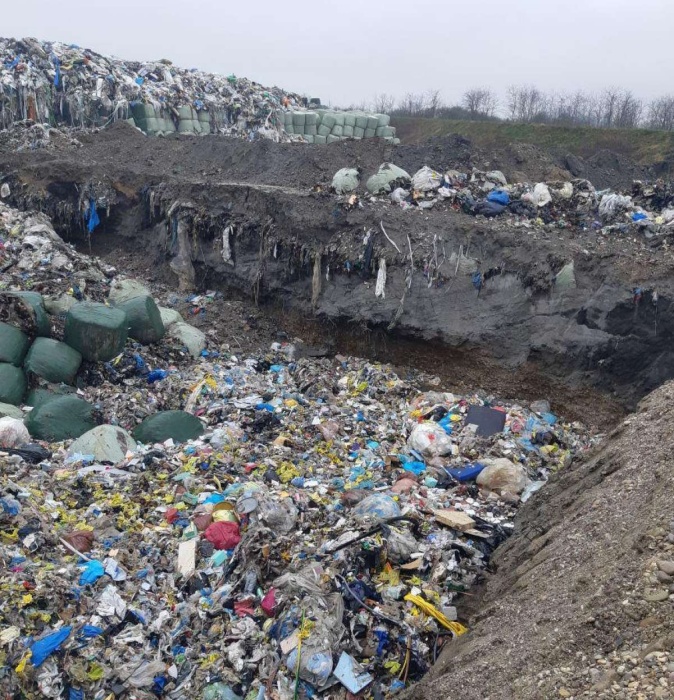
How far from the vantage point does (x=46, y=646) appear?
3.72 m

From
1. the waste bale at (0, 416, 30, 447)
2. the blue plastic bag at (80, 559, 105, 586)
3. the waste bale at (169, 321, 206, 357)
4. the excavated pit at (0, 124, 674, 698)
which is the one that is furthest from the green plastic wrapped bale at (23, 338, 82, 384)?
the blue plastic bag at (80, 559, 105, 586)

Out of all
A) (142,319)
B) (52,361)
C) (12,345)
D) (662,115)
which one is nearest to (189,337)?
(142,319)

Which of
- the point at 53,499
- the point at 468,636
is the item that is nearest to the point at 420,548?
the point at 468,636

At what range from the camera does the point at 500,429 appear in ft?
21.9

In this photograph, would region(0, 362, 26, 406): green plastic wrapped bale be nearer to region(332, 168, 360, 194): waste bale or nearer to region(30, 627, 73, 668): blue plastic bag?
region(30, 627, 73, 668): blue plastic bag

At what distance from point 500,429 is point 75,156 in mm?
11036

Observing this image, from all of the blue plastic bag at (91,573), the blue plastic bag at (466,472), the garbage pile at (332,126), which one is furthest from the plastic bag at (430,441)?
the garbage pile at (332,126)

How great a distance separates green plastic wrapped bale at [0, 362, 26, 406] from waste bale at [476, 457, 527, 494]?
16.5ft

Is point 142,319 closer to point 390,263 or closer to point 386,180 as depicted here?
point 390,263

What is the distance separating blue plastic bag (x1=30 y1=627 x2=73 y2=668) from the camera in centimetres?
368

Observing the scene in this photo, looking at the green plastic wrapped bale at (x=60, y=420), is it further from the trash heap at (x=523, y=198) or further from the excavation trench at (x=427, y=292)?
the trash heap at (x=523, y=198)

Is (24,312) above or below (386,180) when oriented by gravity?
below

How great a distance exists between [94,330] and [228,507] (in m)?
3.42

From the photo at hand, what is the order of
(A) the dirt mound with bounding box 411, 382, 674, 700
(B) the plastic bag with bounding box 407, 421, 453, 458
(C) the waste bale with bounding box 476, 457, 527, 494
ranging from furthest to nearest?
(B) the plastic bag with bounding box 407, 421, 453, 458 < (C) the waste bale with bounding box 476, 457, 527, 494 < (A) the dirt mound with bounding box 411, 382, 674, 700
